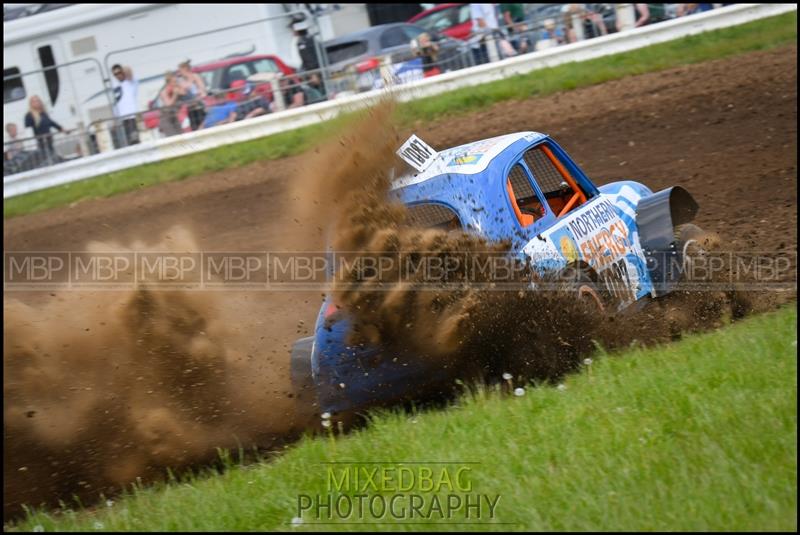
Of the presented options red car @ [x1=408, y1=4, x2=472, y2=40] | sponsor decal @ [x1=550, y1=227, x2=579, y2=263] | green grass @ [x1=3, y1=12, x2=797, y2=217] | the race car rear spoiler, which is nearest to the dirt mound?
sponsor decal @ [x1=550, y1=227, x2=579, y2=263]

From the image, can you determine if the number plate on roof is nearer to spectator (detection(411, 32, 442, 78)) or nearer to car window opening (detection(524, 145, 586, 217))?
car window opening (detection(524, 145, 586, 217))

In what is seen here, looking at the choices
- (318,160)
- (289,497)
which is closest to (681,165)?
(318,160)

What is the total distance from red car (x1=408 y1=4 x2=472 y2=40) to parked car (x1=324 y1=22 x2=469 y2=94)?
0.54m

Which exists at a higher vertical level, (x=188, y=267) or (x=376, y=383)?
(x=188, y=267)

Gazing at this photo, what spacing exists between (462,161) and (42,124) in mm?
12315

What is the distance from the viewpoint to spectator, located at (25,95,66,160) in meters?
16.3

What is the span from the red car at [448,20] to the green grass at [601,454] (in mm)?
13343

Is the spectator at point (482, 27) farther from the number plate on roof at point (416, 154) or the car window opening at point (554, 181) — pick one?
the number plate on roof at point (416, 154)

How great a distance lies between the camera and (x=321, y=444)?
4.90 m

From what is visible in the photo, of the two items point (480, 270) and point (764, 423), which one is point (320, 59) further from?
point (764, 423)

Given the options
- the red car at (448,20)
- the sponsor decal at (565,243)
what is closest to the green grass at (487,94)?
the red car at (448,20)

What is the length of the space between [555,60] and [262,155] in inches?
203

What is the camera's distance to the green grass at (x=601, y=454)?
3.59 meters

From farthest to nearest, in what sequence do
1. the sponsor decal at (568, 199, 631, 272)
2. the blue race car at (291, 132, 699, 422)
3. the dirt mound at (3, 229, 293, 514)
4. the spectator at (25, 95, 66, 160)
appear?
the spectator at (25, 95, 66, 160) → the sponsor decal at (568, 199, 631, 272) → the blue race car at (291, 132, 699, 422) → the dirt mound at (3, 229, 293, 514)
